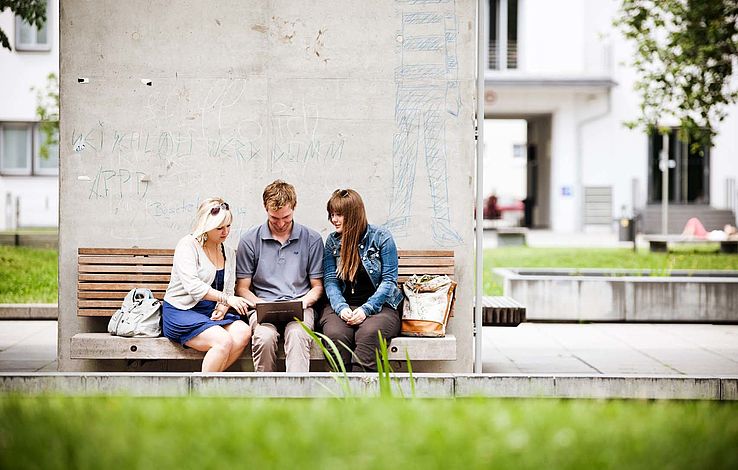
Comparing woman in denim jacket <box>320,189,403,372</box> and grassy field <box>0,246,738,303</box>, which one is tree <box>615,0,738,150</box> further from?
woman in denim jacket <box>320,189,403,372</box>

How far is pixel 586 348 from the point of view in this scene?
415 inches

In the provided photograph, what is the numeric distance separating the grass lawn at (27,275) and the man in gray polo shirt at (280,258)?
6.58 meters

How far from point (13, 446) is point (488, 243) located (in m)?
25.1

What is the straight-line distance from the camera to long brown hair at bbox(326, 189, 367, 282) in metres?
7.81

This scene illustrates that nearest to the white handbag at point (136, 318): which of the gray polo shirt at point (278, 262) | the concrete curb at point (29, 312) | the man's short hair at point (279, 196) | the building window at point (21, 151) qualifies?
the gray polo shirt at point (278, 262)

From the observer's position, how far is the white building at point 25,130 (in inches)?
1277

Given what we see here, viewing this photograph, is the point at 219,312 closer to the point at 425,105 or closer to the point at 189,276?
the point at 189,276

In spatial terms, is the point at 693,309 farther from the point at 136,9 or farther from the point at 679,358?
the point at 136,9

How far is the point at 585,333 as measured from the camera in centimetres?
1184

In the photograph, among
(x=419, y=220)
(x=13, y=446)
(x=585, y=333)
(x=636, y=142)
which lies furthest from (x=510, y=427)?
(x=636, y=142)

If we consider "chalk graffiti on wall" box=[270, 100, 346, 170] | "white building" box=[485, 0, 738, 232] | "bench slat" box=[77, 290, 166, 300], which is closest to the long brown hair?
"chalk graffiti on wall" box=[270, 100, 346, 170]

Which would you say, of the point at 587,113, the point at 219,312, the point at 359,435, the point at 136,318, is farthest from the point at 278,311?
the point at 587,113

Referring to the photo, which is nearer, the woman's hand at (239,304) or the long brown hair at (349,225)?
the woman's hand at (239,304)

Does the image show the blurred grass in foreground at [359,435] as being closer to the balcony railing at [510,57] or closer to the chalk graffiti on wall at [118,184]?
the chalk graffiti on wall at [118,184]
